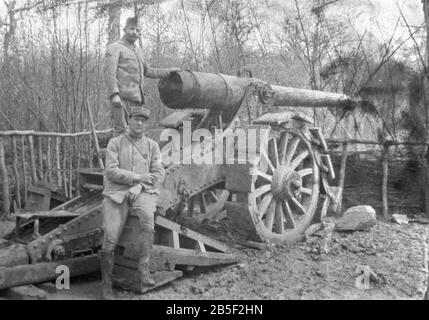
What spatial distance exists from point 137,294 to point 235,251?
1.72 m

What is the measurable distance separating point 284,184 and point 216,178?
0.97 metres

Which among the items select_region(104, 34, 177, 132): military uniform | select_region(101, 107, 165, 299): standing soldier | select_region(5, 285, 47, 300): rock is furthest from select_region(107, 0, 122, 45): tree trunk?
select_region(5, 285, 47, 300): rock

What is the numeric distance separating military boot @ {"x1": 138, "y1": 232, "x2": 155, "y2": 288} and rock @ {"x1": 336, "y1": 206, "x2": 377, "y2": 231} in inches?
134

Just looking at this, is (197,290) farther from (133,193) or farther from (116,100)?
(116,100)

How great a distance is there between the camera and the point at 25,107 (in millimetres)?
10000

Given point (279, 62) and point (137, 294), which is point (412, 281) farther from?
point (279, 62)

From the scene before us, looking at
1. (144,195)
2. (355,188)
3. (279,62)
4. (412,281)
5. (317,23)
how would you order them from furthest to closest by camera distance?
1. (279,62)
2. (317,23)
3. (355,188)
4. (412,281)
5. (144,195)

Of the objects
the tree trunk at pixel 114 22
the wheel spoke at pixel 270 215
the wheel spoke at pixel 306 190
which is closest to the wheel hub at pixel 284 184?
the wheel spoke at pixel 270 215

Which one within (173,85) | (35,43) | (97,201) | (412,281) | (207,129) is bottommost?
(412,281)

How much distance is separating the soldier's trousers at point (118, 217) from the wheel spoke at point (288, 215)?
2.71 meters

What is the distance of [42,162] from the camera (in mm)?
8266

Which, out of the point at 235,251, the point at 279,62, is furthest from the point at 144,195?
the point at 279,62

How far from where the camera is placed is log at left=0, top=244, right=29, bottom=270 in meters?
4.41

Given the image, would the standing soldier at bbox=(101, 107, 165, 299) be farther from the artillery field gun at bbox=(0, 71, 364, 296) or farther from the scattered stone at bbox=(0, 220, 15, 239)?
the scattered stone at bbox=(0, 220, 15, 239)
